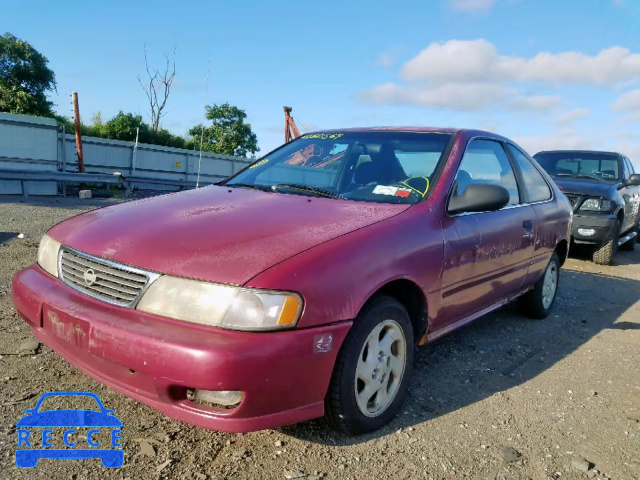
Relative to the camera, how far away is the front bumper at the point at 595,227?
24.7 feet

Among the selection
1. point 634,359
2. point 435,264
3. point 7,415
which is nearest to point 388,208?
point 435,264

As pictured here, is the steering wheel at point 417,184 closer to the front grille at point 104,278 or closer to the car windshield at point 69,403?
the front grille at point 104,278

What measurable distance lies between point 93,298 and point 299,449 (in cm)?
112

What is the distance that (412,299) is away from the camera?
2764 mm

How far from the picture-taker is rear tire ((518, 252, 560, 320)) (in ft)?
14.9

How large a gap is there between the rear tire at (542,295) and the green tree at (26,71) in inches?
991

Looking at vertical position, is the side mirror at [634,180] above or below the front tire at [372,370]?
above

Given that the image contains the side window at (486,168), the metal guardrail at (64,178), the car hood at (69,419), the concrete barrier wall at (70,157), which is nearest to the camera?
the car hood at (69,419)

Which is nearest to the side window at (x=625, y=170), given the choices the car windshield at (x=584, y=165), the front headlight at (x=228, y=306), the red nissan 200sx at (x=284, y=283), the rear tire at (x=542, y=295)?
the car windshield at (x=584, y=165)

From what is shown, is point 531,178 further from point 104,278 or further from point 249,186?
point 104,278

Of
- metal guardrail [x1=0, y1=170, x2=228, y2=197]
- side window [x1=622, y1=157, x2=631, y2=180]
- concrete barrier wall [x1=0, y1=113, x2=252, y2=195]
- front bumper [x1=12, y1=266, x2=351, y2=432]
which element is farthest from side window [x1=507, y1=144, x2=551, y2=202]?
concrete barrier wall [x1=0, y1=113, x2=252, y2=195]

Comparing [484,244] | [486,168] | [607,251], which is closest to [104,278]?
[484,244]

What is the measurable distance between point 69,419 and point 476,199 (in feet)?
7.87

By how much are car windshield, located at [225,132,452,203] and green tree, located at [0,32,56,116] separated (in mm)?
24479
